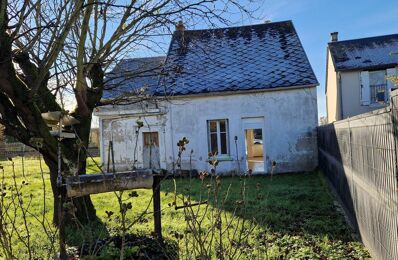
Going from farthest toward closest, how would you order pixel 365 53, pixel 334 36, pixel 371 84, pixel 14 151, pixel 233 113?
pixel 334 36 → pixel 365 53 → pixel 371 84 → pixel 233 113 → pixel 14 151

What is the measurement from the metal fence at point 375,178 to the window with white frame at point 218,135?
10.9 meters

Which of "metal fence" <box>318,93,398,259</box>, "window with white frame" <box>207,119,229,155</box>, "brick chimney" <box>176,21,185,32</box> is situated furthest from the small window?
"brick chimney" <box>176,21,185,32</box>

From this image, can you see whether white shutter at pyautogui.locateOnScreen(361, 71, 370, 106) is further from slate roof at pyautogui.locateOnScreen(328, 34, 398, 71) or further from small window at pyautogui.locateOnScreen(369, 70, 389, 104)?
slate roof at pyautogui.locateOnScreen(328, 34, 398, 71)

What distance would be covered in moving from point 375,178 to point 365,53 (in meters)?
20.0

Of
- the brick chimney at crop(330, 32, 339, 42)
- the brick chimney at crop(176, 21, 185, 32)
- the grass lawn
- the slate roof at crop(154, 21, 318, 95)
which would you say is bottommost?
the grass lawn

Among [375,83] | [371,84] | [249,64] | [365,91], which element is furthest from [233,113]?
[375,83]

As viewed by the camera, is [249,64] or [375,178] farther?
[249,64]

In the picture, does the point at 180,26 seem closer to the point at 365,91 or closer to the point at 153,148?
the point at 153,148

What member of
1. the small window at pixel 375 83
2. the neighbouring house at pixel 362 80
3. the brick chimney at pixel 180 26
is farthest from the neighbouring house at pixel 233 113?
the brick chimney at pixel 180 26

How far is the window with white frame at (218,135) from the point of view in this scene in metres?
18.1

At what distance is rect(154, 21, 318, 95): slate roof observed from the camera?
17.5 meters

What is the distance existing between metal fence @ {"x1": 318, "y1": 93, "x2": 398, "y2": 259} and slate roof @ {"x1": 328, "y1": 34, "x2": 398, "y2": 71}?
15.9 meters

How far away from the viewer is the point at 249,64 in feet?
62.0

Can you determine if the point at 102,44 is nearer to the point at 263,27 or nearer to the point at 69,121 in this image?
the point at 69,121
